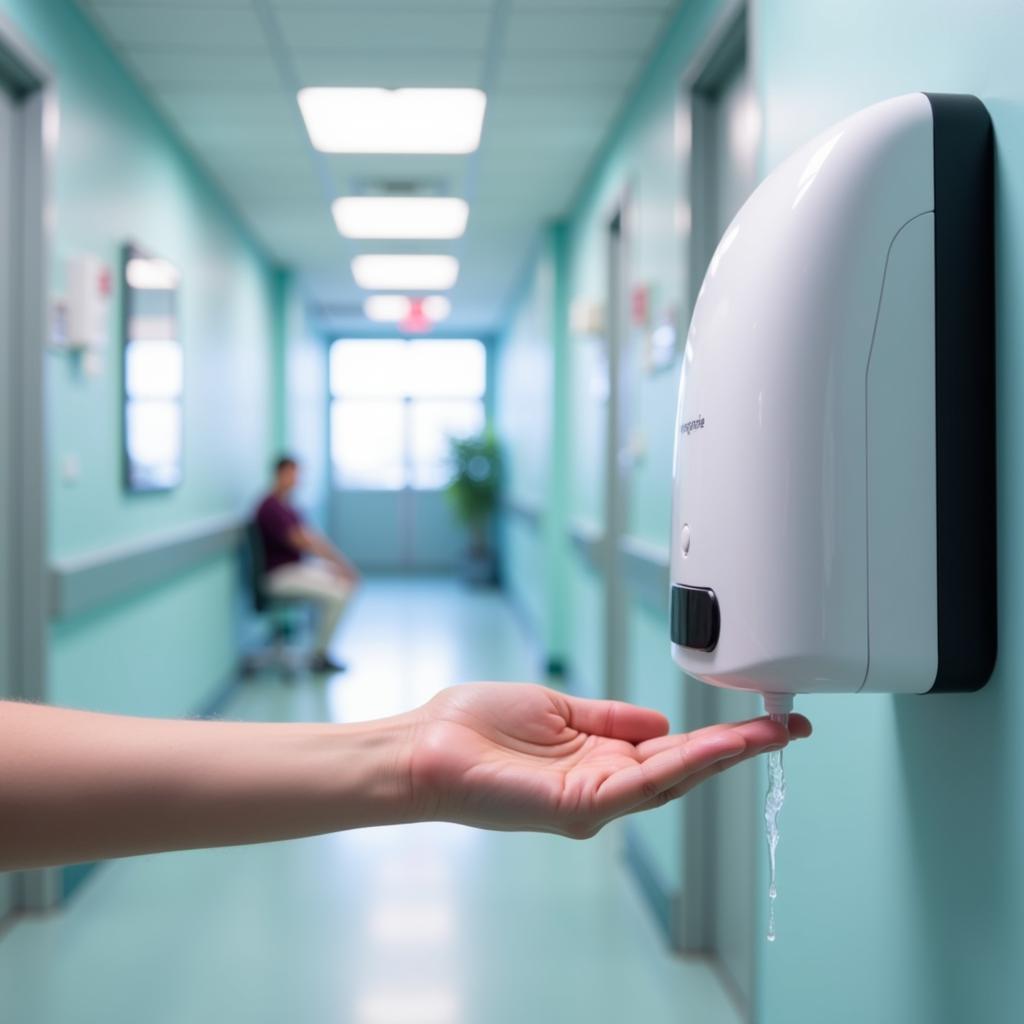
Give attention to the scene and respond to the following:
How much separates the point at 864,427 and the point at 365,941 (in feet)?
7.60

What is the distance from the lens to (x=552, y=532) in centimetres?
682

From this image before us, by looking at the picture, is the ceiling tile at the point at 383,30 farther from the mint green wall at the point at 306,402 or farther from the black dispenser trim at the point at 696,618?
the mint green wall at the point at 306,402

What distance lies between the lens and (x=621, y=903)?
3.22m

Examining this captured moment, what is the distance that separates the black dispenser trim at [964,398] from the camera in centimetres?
112

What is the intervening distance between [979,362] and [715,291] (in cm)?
30

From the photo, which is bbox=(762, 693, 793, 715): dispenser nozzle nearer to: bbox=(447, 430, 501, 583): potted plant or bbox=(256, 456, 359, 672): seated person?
bbox=(256, 456, 359, 672): seated person

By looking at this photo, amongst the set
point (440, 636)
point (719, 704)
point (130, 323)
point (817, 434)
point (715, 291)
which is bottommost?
point (440, 636)

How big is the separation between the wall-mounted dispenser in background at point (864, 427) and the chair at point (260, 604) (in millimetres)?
5605

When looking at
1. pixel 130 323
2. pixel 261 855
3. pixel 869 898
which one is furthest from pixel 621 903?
pixel 130 323

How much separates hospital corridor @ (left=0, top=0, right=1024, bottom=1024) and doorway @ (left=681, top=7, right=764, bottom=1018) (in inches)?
0.6

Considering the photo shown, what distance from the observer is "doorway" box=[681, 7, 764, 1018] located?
2.63 m

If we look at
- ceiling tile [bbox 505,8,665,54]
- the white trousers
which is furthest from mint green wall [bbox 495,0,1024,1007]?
the white trousers

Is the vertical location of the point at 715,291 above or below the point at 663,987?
above

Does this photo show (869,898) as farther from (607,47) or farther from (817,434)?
(607,47)
